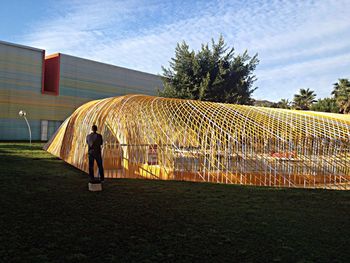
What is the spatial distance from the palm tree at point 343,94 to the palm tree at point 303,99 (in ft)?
15.5

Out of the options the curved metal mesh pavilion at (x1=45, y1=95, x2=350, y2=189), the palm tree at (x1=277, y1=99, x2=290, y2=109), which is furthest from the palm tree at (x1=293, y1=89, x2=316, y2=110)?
the curved metal mesh pavilion at (x1=45, y1=95, x2=350, y2=189)

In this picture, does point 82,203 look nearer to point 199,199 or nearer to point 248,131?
point 199,199

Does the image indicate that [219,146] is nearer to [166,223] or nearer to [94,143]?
[94,143]

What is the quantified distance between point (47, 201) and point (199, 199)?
322 centimetres

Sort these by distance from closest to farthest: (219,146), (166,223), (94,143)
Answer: (166,223) < (94,143) < (219,146)

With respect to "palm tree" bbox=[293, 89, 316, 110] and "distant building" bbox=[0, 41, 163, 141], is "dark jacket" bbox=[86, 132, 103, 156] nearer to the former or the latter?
"distant building" bbox=[0, 41, 163, 141]

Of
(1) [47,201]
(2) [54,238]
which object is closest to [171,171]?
(1) [47,201]

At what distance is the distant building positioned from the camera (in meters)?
26.0

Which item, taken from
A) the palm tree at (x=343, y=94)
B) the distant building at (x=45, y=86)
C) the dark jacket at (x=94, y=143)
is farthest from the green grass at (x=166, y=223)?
the palm tree at (x=343, y=94)

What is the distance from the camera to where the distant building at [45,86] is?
26.0m

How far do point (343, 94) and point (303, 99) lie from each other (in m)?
9.22

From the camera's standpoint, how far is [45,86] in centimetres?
2995

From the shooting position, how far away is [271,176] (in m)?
10.1

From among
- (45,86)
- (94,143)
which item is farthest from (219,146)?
(45,86)
